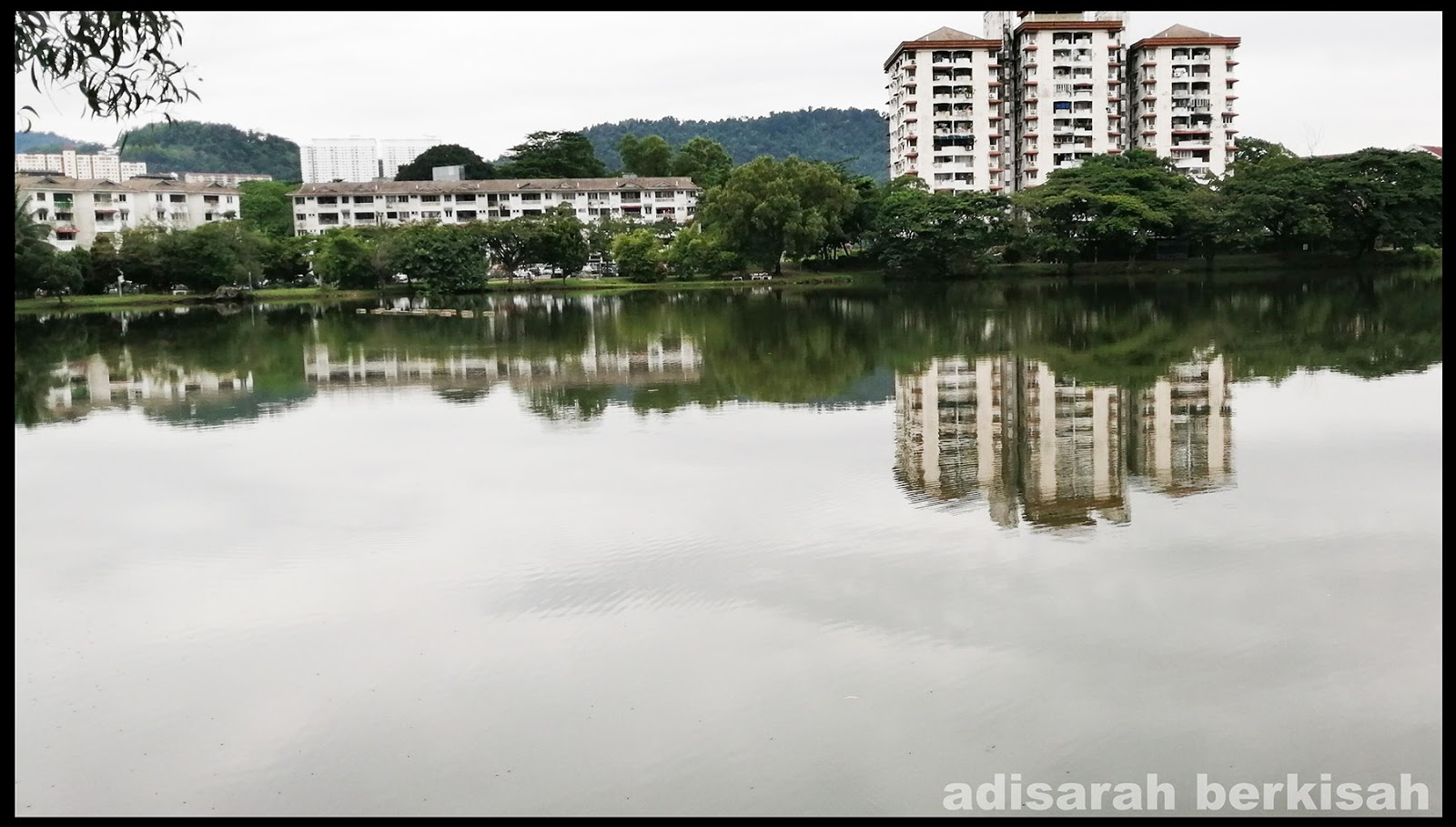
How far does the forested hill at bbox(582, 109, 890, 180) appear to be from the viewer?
352ft

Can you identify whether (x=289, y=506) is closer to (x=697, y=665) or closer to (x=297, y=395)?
(x=697, y=665)

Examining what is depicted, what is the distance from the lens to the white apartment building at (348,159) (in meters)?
93.4

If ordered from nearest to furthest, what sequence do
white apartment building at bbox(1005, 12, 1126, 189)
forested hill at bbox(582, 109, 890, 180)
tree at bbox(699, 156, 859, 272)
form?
1. tree at bbox(699, 156, 859, 272)
2. white apartment building at bbox(1005, 12, 1126, 189)
3. forested hill at bbox(582, 109, 890, 180)

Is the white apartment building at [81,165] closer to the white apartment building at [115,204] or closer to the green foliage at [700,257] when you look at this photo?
the white apartment building at [115,204]

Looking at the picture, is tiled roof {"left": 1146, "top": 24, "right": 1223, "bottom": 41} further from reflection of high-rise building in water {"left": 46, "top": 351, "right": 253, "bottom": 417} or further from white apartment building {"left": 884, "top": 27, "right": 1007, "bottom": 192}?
reflection of high-rise building in water {"left": 46, "top": 351, "right": 253, "bottom": 417}

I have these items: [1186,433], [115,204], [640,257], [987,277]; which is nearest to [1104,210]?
[987,277]

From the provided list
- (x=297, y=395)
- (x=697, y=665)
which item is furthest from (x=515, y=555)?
(x=297, y=395)

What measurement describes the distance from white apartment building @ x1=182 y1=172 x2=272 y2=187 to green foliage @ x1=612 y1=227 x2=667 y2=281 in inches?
1223

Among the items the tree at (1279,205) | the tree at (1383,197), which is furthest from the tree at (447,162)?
the tree at (1383,197)

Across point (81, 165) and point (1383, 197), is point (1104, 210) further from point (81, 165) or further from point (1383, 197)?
point (81, 165)

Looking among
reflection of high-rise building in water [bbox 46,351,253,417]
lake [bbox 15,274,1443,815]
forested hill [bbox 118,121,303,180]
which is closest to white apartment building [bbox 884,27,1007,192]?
reflection of high-rise building in water [bbox 46,351,253,417]

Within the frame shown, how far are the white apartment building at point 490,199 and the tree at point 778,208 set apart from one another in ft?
71.8

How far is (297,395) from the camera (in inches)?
581

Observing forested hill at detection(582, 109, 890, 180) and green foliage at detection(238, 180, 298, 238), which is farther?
forested hill at detection(582, 109, 890, 180)
